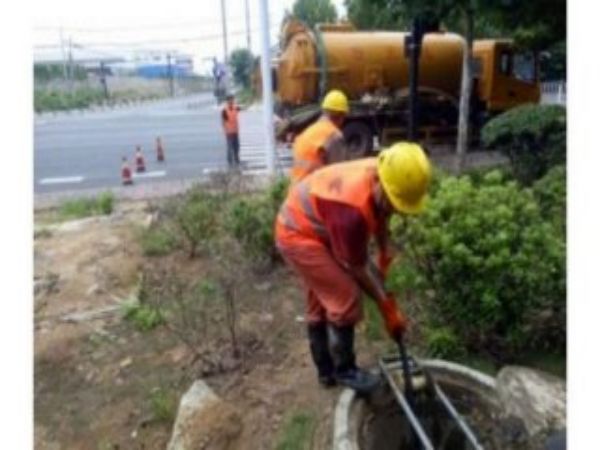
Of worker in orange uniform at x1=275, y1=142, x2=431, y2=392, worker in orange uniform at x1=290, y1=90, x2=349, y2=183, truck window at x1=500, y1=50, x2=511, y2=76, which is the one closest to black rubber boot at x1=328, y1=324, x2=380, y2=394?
worker in orange uniform at x1=275, y1=142, x2=431, y2=392

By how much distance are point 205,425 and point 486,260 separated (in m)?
1.73

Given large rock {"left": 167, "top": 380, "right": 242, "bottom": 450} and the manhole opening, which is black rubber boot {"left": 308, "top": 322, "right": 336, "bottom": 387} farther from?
large rock {"left": 167, "top": 380, "right": 242, "bottom": 450}

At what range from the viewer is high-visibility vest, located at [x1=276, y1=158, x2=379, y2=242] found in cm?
334

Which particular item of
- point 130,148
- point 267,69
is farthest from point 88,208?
point 130,148

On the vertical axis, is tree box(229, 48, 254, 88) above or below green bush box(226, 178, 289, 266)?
above

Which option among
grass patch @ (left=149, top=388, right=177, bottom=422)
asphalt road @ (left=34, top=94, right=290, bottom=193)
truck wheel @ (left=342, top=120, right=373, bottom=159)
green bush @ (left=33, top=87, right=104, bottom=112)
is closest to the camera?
grass patch @ (left=149, top=388, right=177, bottom=422)

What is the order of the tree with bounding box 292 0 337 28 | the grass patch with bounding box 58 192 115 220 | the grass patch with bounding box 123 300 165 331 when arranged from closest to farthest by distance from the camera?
1. the grass patch with bounding box 123 300 165 331
2. the grass patch with bounding box 58 192 115 220
3. the tree with bounding box 292 0 337 28

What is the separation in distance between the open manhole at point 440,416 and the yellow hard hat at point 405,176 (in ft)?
3.55

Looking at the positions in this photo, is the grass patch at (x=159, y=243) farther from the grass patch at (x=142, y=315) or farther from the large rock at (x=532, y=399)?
the large rock at (x=532, y=399)

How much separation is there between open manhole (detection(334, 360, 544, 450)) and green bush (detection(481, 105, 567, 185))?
197 inches

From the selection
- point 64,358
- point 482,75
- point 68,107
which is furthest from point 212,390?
point 68,107

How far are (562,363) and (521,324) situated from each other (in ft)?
1.30

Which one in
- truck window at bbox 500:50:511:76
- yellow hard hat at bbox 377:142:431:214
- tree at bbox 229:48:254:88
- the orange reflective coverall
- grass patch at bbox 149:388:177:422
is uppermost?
tree at bbox 229:48:254:88

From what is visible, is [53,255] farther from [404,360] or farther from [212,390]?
[404,360]
